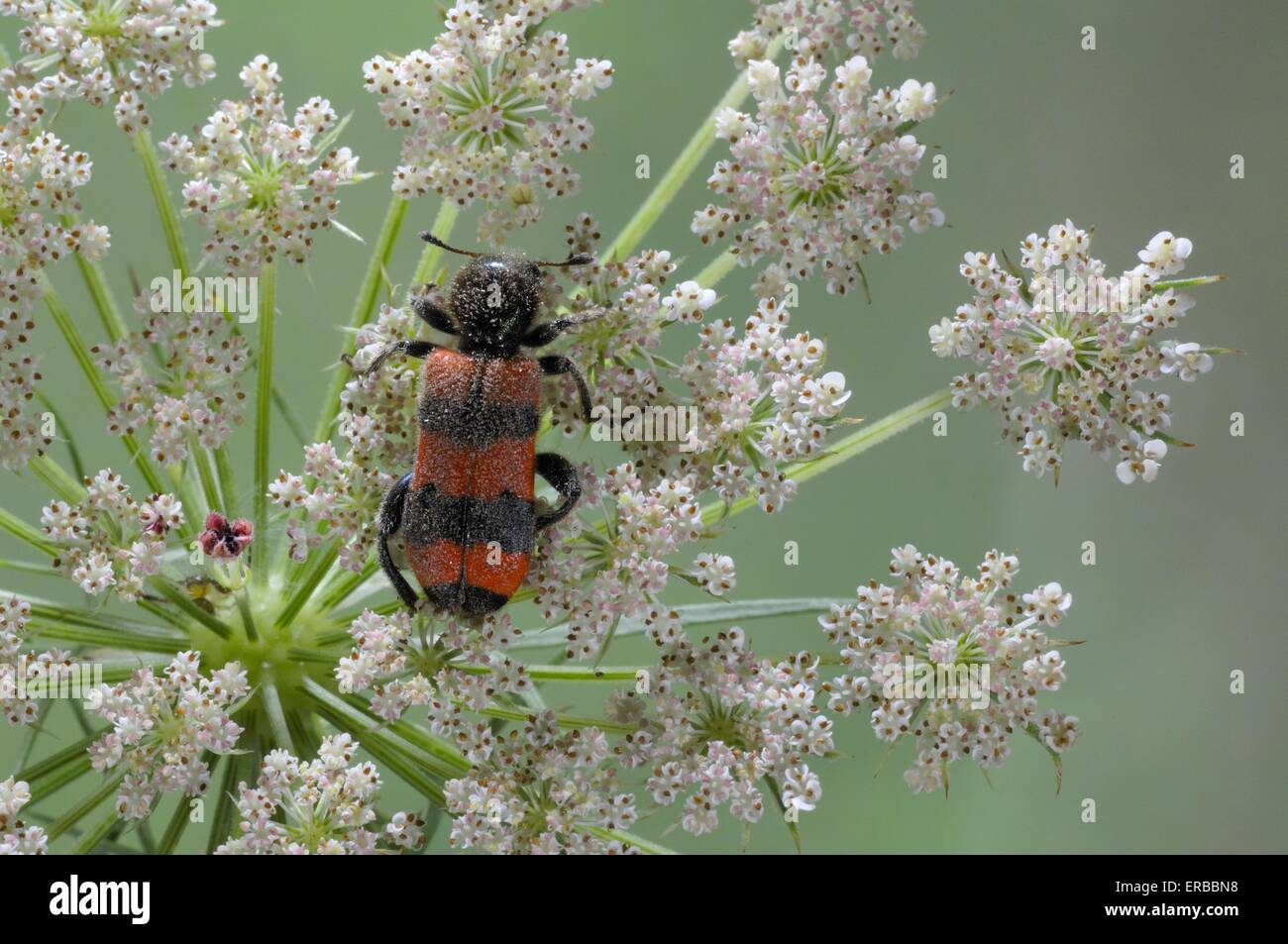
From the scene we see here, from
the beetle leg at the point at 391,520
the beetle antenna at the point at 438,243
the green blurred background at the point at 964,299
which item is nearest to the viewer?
the beetle leg at the point at 391,520

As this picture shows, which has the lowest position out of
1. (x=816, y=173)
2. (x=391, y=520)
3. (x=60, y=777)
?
(x=60, y=777)

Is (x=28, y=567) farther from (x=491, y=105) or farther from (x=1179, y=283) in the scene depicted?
(x=1179, y=283)

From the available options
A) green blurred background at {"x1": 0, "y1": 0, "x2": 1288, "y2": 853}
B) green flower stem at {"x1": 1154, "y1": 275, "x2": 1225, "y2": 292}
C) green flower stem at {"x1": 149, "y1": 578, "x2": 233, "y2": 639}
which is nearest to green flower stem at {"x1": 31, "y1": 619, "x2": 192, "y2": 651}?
green flower stem at {"x1": 149, "y1": 578, "x2": 233, "y2": 639}

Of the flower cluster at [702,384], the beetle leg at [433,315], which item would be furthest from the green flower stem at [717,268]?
the beetle leg at [433,315]

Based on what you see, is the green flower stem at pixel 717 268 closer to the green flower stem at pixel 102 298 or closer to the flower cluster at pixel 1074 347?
the flower cluster at pixel 1074 347

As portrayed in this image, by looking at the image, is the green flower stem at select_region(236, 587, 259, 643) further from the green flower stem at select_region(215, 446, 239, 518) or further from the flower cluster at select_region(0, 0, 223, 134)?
the flower cluster at select_region(0, 0, 223, 134)

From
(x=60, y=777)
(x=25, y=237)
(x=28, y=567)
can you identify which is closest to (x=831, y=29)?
(x=25, y=237)
